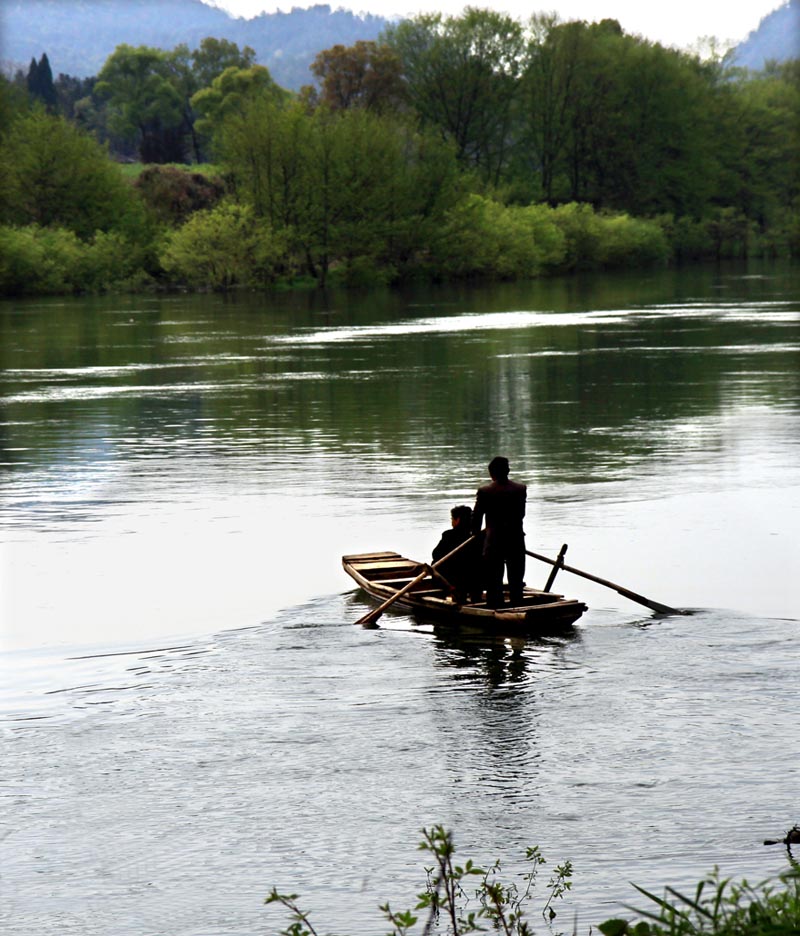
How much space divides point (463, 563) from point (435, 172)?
327 feet

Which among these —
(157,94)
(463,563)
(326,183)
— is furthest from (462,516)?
(157,94)

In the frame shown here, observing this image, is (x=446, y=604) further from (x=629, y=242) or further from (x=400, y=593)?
(x=629, y=242)

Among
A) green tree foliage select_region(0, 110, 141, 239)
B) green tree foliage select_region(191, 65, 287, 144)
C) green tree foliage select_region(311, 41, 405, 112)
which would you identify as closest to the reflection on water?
green tree foliage select_region(0, 110, 141, 239)

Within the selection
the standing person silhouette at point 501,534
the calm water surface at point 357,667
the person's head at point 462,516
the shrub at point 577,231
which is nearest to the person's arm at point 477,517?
the standing person silhouette at point 501,534

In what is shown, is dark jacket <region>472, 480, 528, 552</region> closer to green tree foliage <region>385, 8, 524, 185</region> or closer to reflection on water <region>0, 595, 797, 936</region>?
reflection on water <region>0, 595, 797, 936</region>

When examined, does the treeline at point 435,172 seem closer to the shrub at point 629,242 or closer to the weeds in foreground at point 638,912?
the shrub at point 629,242

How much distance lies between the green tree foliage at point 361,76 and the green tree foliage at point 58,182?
22.6 m

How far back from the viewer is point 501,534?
16.5 metres

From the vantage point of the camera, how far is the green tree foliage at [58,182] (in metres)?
111

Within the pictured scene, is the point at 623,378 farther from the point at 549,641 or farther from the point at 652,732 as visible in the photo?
the point at 652,732

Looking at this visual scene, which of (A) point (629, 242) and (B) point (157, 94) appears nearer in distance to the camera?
(A) point (629, 242)

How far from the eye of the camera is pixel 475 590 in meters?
17.0

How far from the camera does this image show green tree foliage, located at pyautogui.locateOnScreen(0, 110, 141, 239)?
11106 cm

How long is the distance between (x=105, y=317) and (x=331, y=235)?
33544mm
